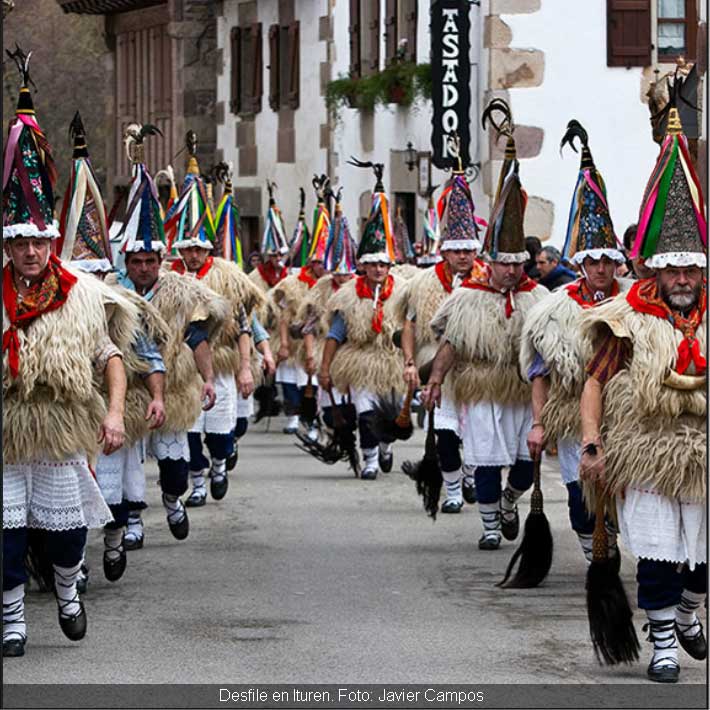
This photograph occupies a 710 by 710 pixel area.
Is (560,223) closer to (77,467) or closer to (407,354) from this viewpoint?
(407,354)

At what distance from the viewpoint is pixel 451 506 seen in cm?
1420

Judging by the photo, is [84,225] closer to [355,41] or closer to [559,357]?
[559,357]

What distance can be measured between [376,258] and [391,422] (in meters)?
1.89

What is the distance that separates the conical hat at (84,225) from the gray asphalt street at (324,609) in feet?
5.44

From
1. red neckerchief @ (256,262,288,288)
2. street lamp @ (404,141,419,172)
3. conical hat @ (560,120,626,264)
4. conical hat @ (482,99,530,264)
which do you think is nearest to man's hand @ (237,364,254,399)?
conical hat @ (482,99,530,264)

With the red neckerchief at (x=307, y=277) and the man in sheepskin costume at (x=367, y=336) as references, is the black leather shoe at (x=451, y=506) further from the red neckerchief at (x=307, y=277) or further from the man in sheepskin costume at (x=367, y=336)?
the red neckerchief at (x=307, y=277)

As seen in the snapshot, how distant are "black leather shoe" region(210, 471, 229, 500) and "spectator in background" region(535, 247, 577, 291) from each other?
11.0 ft

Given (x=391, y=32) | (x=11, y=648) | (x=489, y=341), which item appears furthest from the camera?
(x=391, y=32)

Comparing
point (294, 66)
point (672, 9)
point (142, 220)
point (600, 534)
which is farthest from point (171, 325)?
point (294, 66)

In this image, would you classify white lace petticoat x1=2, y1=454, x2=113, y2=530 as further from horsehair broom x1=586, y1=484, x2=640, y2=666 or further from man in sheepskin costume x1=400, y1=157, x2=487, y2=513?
man in sheepskin costume x1=400, y1=157, x2=487, y2=513

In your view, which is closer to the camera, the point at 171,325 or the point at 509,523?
the point at 171,325

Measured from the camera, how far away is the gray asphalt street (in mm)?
8547

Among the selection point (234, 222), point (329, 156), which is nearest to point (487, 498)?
point (234, 222)

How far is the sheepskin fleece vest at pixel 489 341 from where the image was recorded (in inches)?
469
